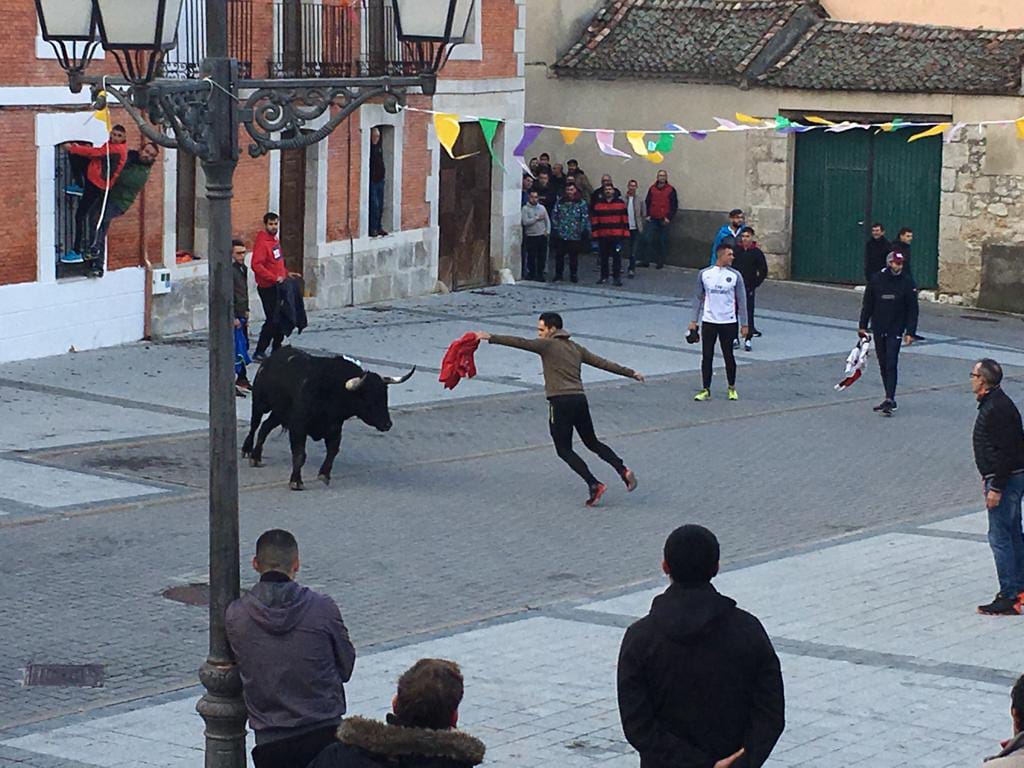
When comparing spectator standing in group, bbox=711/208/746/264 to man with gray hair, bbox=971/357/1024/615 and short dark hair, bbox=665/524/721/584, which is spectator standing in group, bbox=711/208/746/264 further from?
short dark hair, bbox=665/524/721/584

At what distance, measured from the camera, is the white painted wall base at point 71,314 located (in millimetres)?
22250

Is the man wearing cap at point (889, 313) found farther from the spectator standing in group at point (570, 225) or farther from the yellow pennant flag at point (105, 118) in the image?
the spectator standing in group at point (570, 225)

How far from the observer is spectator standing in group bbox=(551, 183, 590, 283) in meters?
32.0

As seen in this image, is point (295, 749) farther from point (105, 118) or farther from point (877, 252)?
point (877, 252)

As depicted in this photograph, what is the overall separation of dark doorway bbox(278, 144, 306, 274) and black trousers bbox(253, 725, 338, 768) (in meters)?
20.1

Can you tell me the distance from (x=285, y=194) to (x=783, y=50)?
10.4 m

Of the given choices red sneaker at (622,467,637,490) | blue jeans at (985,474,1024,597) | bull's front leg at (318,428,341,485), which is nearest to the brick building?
bull's front leg at (318,428,341,485)

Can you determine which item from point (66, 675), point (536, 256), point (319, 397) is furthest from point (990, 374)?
point (536, 256)

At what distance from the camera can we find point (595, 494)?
53.7 feet

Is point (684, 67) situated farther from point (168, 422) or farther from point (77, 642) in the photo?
point (77, 642)

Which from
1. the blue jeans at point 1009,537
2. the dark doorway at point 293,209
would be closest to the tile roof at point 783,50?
the dark doorway at point 293,209

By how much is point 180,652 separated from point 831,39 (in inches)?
950

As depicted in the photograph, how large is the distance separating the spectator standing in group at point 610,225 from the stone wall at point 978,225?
16.6 ft

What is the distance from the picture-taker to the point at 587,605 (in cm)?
1292
